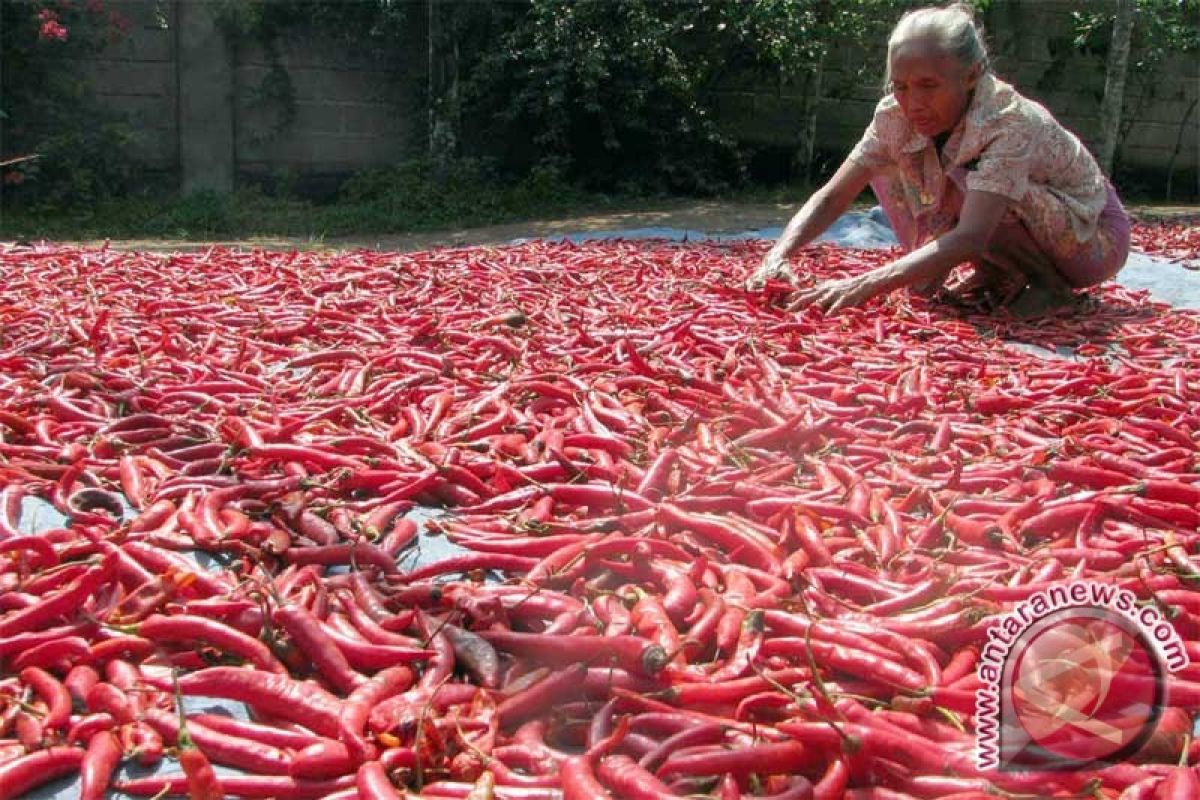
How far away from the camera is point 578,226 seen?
441 inches

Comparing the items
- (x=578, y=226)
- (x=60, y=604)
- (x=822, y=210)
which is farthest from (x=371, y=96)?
(x=60, y=604)

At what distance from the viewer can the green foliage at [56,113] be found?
1105 cm

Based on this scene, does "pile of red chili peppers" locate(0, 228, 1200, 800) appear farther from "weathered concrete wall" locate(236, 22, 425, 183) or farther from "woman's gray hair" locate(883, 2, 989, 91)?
"weathered concrete wall" locate(236, 22, 425, 183)

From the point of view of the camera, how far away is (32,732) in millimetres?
1745

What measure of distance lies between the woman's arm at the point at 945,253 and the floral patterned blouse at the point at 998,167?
2.7 inches

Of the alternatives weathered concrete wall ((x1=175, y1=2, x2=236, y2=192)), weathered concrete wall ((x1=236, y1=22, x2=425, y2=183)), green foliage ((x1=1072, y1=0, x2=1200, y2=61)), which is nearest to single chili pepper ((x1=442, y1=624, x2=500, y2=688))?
weathered concrete wall ((x1=175, y1=2, x2=236, y2=192))

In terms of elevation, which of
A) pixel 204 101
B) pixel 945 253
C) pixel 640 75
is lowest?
pixel 945 253

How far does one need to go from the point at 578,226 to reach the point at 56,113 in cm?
569

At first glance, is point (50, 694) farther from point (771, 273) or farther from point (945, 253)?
point (771, 273)

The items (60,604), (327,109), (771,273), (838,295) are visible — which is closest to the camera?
(60,604)

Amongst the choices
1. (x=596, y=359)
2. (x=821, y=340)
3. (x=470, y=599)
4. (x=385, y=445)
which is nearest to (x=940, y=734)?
(x=470, y=599)

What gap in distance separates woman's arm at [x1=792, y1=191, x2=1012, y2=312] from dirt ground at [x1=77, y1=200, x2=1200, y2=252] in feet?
15.6

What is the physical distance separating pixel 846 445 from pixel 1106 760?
4.70ft

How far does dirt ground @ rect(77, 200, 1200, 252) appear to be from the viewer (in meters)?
9.91
